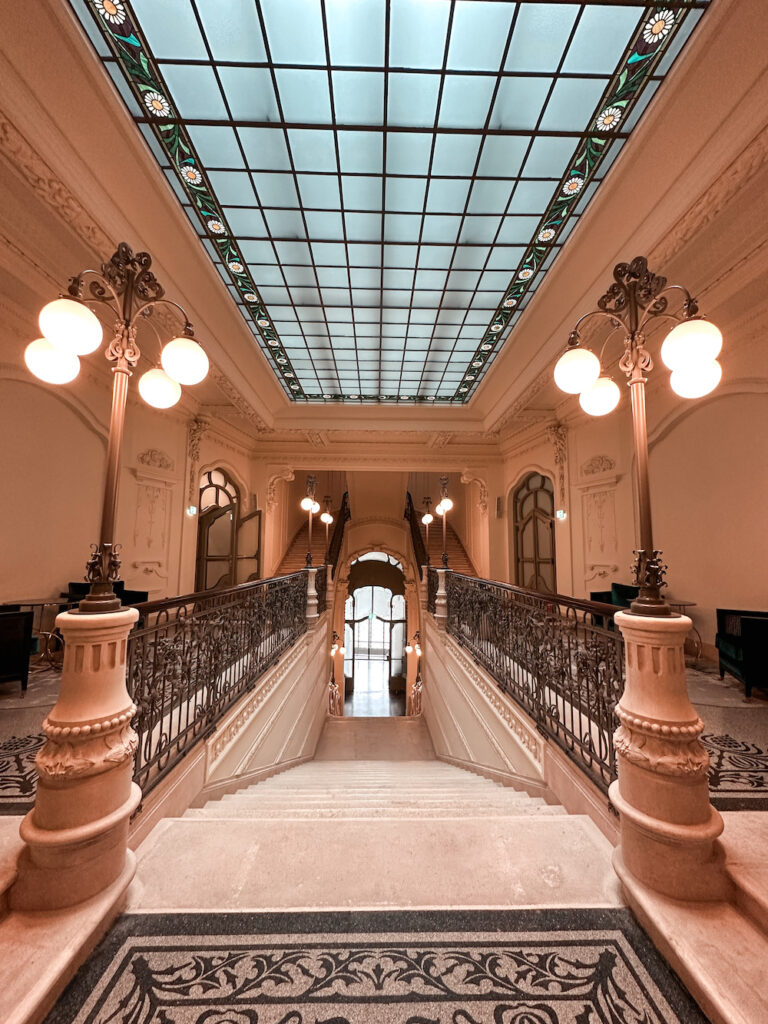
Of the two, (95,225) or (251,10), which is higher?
(251,10)

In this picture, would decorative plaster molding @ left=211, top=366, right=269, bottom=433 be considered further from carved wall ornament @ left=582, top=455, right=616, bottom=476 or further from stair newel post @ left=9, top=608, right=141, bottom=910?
carved wall ornament @ left=582, top=455, right=616, bottom=476

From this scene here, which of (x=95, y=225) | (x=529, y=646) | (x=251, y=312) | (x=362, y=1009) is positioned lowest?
(x=362, y=1009)

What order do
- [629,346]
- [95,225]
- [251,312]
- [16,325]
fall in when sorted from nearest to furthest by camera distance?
[629,346] → [95,225] → [16,325] → [251,312]

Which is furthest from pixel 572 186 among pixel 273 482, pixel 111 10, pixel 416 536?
pixel 416 536

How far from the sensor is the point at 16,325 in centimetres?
495

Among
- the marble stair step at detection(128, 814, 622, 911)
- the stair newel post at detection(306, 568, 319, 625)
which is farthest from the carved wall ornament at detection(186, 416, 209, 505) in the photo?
the marble stair step at detection(128, 814, 622, 911)

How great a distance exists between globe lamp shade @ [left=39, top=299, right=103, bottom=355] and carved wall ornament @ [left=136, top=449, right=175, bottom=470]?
616 centimetres

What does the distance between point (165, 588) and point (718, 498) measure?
8.80 meters

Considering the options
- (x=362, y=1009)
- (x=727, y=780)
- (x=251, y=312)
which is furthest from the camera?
(x=251, y=312)

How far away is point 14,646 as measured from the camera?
388 cm

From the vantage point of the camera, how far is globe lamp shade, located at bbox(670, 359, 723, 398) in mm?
1779

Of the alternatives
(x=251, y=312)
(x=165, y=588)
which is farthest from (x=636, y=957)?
(x=165, y=588)

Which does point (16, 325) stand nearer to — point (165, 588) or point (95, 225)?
point (95, 225)

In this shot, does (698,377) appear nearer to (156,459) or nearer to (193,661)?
(193,661)
